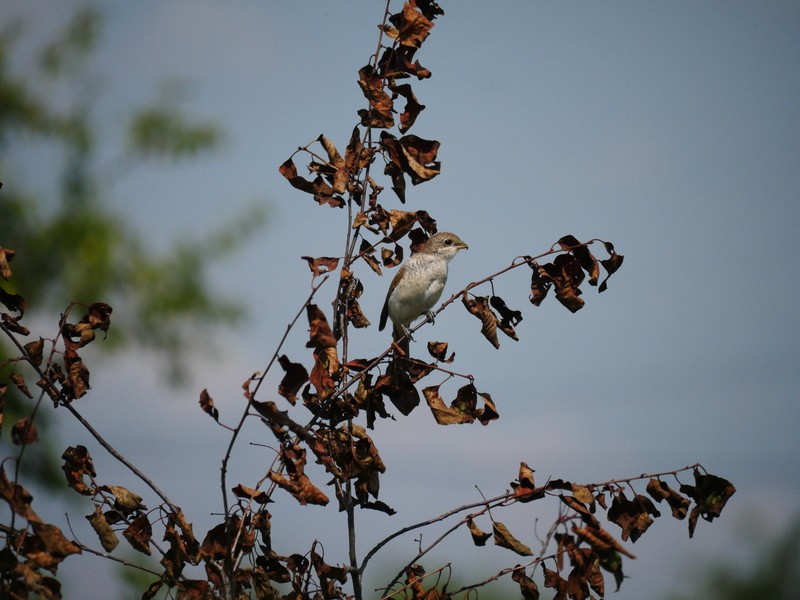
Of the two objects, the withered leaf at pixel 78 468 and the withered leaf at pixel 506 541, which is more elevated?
the withered leaf at pixel 78 468

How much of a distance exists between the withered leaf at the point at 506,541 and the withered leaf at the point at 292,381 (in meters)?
0.70

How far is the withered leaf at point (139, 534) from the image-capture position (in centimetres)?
207

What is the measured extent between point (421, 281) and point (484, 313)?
171cm

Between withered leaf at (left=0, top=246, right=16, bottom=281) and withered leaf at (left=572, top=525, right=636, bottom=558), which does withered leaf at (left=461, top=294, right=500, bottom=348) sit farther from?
withered leaf at (left=0, top=246, right=16, bottom=281)

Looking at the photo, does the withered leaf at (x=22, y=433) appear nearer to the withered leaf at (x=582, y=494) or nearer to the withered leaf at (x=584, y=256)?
the withered leaf at (x=582, y=494)

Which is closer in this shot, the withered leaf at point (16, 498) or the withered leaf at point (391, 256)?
the withered leaf at point (16, 498)

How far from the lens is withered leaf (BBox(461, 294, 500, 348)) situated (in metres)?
2.25

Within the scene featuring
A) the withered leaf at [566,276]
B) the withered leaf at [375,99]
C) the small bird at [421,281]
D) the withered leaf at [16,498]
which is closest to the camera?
the withered leaf at [16,498]

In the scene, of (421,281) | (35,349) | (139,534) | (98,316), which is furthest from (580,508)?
(421,281)

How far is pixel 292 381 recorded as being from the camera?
193 centimetres

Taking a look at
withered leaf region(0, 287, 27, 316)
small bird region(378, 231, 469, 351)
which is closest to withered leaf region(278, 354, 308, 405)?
withered leaf region(0, 287, 27, 316)

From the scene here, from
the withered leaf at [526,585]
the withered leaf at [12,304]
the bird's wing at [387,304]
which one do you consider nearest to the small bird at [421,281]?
the bird's wing at [387,304]

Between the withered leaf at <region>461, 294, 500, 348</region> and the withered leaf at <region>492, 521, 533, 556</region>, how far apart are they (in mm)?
569

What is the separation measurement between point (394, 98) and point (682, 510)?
1569 mm
